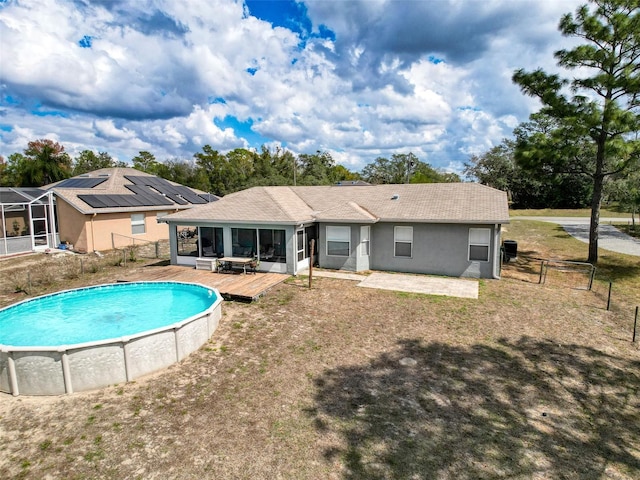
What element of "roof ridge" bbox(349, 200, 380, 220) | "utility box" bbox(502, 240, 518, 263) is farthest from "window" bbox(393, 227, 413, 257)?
"utility box" bbox(502, 240, 518, 263)

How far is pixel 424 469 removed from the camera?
5066mm

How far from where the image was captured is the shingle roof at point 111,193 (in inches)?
842

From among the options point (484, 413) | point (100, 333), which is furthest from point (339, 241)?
point (484, 413)

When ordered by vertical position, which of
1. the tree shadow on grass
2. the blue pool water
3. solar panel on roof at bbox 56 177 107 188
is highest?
solar panel on roof at bbox 56 177 107 188

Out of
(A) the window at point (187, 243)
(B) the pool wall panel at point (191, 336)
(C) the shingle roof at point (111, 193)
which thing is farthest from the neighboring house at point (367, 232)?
(C) the shingle roof at point (111, 193)

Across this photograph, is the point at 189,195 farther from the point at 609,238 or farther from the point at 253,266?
the point at 609,238

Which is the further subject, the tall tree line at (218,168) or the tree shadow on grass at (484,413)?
the tall tree line at (218,168)

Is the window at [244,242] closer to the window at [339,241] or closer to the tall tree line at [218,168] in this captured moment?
the window at [339,241]

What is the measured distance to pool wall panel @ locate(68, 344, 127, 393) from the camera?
701 centimetres

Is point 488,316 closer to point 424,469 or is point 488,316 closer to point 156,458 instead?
point 424,469

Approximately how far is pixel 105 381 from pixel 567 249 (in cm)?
2316

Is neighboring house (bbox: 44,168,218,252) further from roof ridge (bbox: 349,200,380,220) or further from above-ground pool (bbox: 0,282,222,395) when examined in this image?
roof ridge (bbox: 349,200,380,220)

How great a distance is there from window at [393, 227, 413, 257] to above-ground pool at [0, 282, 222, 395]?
8.56 meters

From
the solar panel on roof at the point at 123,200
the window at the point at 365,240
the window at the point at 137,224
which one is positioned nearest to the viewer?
the window at the point at 365,240
